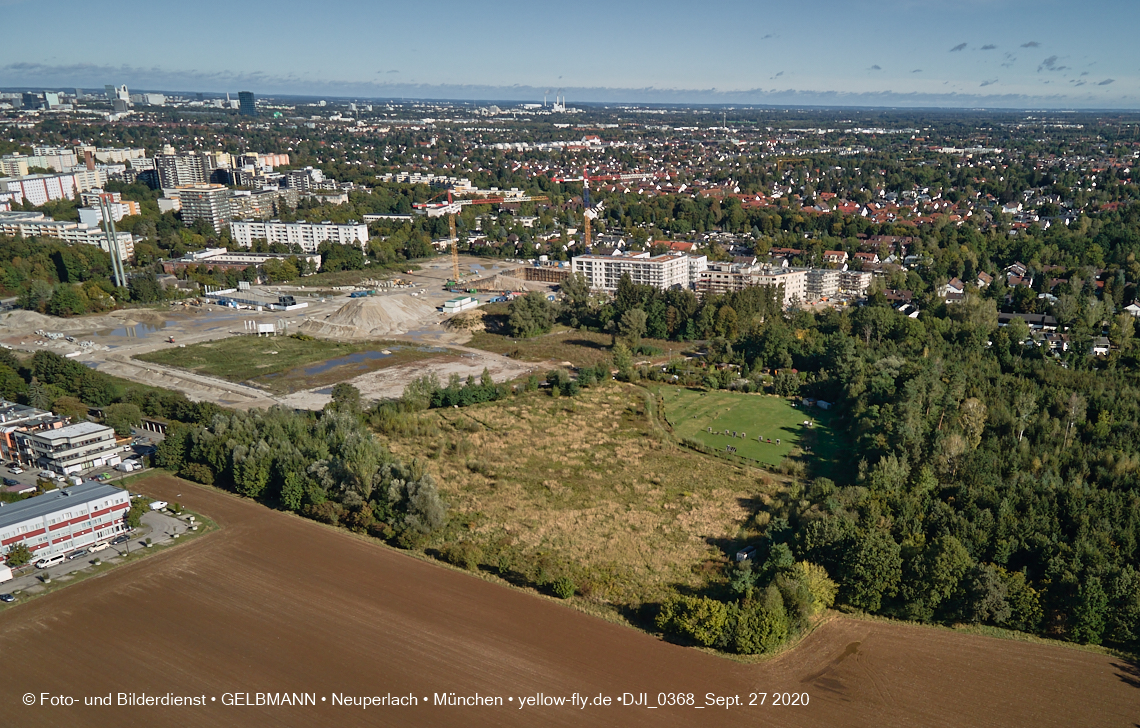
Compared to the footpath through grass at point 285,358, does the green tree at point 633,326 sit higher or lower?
higher

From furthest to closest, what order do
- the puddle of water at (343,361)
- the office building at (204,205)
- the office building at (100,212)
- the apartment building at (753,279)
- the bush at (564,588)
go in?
the office building at (204,205), the office building at (100,212), the apartment building at (753,279), the puddle of water at (343,361), the bush at (564,588)

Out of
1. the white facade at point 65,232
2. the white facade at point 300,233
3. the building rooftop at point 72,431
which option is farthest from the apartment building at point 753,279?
the white facade at point 65,232

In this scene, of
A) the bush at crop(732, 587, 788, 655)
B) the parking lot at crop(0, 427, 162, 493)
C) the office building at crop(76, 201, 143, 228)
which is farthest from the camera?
the office building at crop(76, 201, 143, 228)

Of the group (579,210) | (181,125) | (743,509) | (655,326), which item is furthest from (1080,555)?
(181,125)

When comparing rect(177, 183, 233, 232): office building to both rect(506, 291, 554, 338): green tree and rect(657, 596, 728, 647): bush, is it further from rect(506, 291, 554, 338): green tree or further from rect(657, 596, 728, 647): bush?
rect(657, 596, 728, 647): bush

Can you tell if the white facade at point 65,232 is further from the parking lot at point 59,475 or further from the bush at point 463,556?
the bush at point 463,556

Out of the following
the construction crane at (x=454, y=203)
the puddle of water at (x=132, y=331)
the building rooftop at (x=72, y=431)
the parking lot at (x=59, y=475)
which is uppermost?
the construction crane at (x=454, y=203)

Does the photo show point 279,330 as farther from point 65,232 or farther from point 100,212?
point 100,212

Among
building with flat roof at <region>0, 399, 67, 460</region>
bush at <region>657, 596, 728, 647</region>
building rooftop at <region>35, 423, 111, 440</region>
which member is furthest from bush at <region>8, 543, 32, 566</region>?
bush at <region>657, 596, 728, 647</region>
